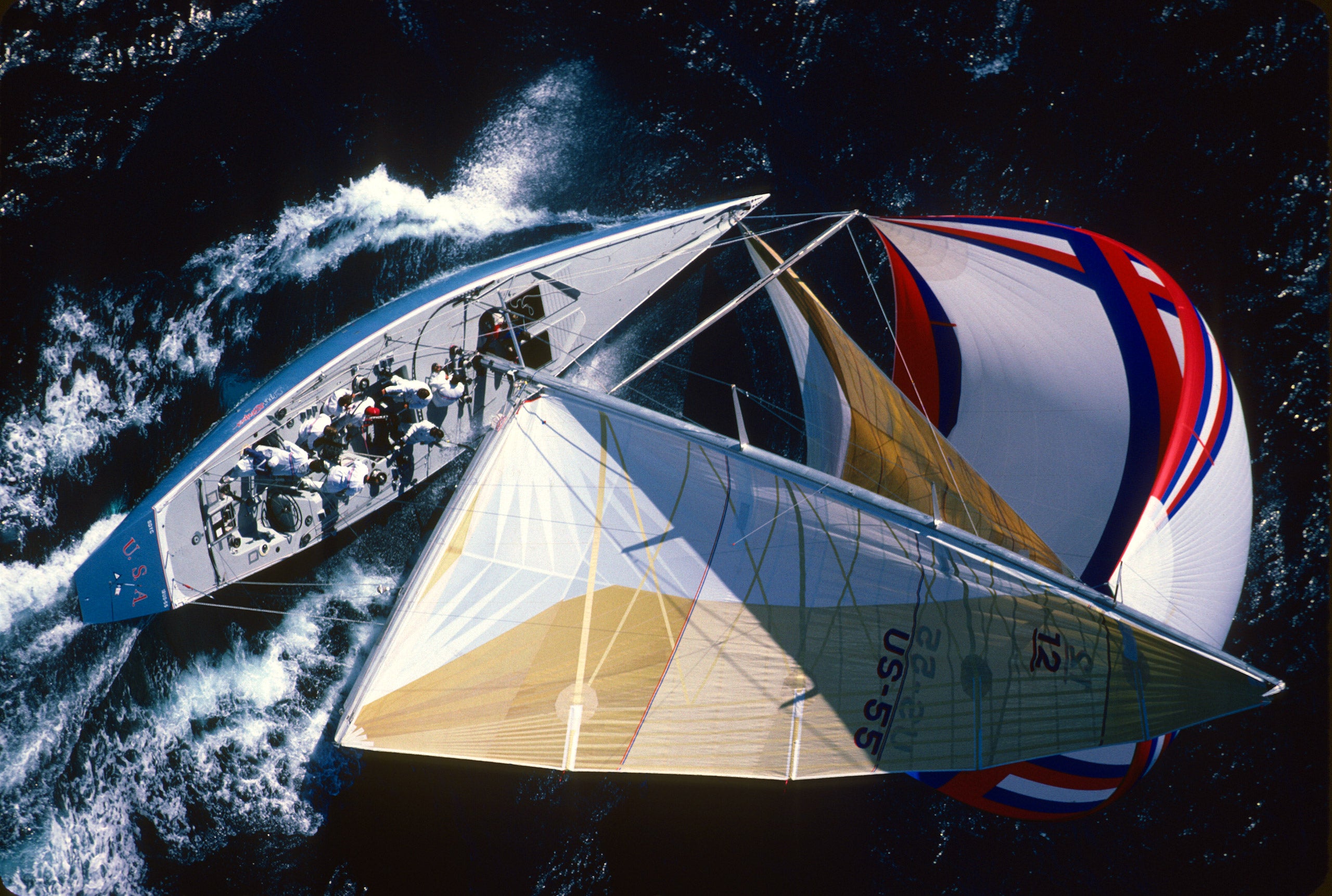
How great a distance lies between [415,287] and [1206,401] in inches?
397

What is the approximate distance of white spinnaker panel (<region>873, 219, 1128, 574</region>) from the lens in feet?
31.1

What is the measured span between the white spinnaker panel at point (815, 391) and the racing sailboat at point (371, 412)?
1615 millimetres

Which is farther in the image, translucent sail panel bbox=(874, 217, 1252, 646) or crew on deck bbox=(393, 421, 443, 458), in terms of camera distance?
crew on deck bbox=(393, 421, 443, 458)

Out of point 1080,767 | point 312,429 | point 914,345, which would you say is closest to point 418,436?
point 312,429

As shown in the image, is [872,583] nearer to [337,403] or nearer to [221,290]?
[337,403]

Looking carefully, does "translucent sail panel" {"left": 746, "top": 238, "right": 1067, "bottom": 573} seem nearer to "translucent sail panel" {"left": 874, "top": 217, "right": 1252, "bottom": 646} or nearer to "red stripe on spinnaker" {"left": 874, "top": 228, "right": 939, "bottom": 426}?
"translucent sail panel" {"left": 874, "top": 217, "right": 1252, "bottom": 646}

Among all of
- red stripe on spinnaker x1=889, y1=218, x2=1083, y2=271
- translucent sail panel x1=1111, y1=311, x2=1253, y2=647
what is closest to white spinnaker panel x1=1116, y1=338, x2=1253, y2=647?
translucent sail panel x1=1111, y1=311, x2=1253, y2=647

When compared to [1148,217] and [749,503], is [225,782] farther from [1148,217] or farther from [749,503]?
[1148,217]

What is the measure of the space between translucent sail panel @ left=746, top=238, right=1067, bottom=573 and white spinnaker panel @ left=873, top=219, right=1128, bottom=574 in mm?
694

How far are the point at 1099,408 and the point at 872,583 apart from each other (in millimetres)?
3943

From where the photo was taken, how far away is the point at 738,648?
7.96 m

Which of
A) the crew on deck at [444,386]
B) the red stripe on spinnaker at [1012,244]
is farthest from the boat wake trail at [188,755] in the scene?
the red stripe on spinnaker at [1012,244]

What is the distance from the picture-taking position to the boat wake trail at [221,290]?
1027 centimetres

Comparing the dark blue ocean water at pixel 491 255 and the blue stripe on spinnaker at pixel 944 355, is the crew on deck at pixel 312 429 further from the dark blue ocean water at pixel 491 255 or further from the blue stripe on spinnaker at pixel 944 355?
the blue stripe on spinnaker at pixel 944 355
